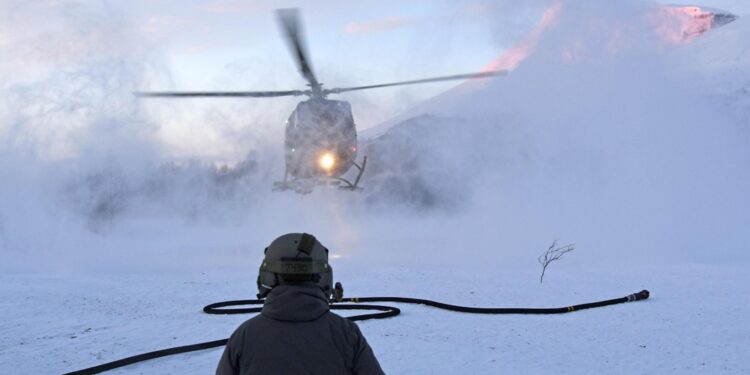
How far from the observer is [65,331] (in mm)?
14000

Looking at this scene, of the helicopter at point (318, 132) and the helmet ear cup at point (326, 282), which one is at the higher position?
the helicopter at point (318, 132)

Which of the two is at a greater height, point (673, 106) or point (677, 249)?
point (673, 106)

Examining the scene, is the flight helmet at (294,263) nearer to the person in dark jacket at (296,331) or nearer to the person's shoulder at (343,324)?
the person in dark jacket at (296,331)

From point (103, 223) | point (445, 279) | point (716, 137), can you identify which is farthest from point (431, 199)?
point (445, 279)

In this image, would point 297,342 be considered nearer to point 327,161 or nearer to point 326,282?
point 326,282

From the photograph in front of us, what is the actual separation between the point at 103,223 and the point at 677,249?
48698 millimetres

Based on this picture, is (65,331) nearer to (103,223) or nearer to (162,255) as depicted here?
(162,255)

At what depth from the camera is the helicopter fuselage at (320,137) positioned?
18.8m

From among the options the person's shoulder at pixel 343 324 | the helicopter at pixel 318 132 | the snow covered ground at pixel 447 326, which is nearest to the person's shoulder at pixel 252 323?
the person's shoulder at pixel 343 324

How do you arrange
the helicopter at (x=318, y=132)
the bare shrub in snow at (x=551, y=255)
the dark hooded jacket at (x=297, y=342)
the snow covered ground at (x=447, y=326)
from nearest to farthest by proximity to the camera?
the dark hooded jacket at (x=297, y=342) → the snow covered ground at (x=447, y=326) → the helicopter at (x=318, y=132) → the bare shrub in snow at (x=551, y=255)

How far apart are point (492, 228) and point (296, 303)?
59514 mm

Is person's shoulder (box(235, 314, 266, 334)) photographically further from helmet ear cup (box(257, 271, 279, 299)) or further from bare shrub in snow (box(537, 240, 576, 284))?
bare shrub in snow (box(537, 240, 576, 284))

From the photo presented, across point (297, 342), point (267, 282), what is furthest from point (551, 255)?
point (297, 342)

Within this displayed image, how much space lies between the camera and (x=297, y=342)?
3189mm
